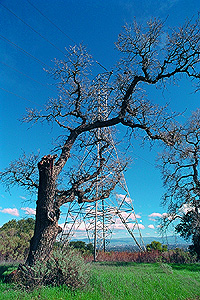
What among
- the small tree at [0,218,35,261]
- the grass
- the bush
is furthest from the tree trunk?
the small tree at [0,218,35,261]

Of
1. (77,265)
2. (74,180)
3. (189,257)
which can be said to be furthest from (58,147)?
(189,257)

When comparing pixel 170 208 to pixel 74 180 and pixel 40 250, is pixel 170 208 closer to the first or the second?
pixel 74 180

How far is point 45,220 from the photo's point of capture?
649cm

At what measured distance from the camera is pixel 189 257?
15.6m

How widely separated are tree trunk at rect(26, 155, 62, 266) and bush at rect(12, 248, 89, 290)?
0.67m

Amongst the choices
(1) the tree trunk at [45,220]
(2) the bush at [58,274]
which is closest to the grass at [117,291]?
(2) the bush at [58,274]

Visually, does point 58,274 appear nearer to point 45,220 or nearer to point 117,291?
point 117,291

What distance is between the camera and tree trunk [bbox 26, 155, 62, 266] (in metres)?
6.18

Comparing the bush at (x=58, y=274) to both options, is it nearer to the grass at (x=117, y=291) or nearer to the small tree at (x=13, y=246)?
the grass at (x=117, y=291)

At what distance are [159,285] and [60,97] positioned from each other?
286 inches

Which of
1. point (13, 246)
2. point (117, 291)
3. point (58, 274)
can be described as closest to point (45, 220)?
point (58, 274)

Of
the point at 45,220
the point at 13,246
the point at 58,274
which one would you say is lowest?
the point at 58,274

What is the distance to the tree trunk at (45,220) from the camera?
6178 millimetres

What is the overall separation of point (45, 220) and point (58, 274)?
1.63 metres
